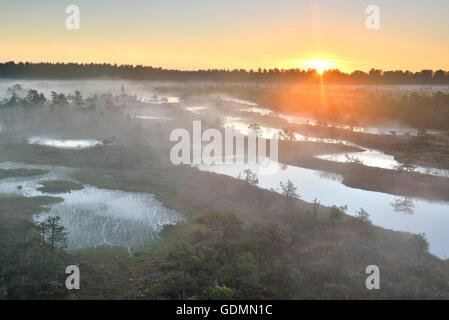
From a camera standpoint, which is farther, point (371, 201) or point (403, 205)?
point (371, 201)

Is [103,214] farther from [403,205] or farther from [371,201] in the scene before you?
[403,205]

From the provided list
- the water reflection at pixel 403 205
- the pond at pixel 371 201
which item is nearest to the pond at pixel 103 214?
the pond at pixel 371 201

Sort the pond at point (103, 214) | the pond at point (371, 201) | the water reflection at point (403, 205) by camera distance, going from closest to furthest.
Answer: the pond at point (103, 214), the pond at point (371, 201), the water reflection at point (403, 205)

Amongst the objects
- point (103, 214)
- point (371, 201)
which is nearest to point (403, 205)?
point (371, 201)

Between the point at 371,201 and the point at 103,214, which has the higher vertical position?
the point at 103,214

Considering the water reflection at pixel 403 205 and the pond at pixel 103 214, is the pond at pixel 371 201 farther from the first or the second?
the pond at pixel 103 214

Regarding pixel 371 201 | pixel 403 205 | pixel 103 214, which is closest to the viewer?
pixel 103 214

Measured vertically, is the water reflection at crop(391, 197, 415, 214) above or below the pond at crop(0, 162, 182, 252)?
below

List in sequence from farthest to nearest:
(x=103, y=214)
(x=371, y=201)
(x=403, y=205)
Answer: (x=371, y=201) < (x=403, y=205) < (x=103, y=214)

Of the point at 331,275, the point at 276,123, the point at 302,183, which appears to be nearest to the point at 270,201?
the point at 302,183

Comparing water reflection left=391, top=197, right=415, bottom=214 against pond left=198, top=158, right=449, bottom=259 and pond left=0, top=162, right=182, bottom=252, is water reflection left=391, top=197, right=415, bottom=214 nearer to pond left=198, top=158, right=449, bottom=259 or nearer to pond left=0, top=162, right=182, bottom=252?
pond left=198, top=158, right=449, bottom=259

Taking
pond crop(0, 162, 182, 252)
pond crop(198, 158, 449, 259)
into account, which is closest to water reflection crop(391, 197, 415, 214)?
pond crop(198, 158, 449, 259)
